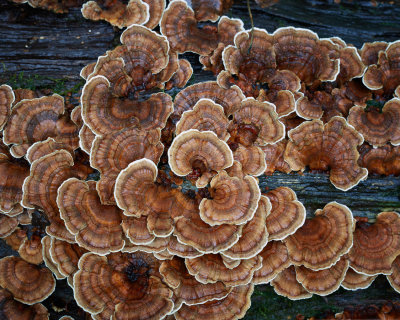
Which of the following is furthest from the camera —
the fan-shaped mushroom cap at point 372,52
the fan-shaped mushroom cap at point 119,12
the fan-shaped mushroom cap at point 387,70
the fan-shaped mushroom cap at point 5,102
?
the fan-shaped mushroom cap at point 372,52

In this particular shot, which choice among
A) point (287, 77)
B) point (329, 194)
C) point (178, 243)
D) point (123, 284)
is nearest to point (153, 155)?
point (178, 243)

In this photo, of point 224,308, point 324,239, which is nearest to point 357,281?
point 324,239

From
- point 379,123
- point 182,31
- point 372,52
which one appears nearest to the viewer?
point 379,123

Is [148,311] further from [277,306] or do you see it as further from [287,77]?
[287,77]

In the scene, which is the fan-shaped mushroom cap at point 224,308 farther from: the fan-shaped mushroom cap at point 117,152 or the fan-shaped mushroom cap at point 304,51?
the fan-shaped mushroom cap at point 304,51

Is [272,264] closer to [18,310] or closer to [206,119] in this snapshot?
[206,119]

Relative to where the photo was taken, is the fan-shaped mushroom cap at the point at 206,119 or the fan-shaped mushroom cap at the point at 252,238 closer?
the fan-shaped mushroom cap at the point at 252,238

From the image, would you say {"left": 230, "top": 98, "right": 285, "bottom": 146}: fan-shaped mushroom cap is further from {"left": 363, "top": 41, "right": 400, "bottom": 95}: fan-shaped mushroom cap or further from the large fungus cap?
the large fungus cap

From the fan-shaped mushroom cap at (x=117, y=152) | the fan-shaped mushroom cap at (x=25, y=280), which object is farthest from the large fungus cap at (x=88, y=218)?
the fan-shaped mushroom cap at (x=25, y=280)
